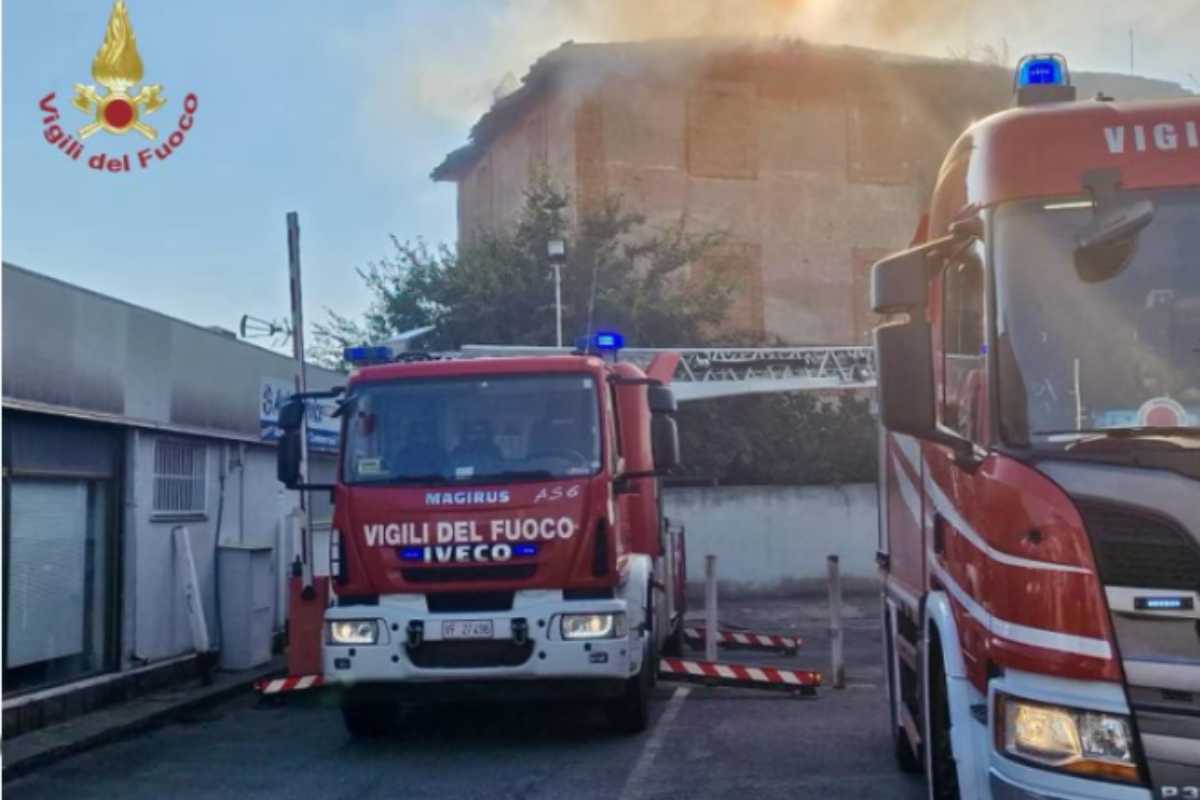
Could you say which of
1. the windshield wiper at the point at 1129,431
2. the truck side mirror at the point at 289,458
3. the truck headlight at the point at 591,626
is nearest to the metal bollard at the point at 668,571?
the truck headlight at the point at 591,626

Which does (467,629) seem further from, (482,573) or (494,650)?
(482,573)

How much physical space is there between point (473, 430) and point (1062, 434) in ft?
19.2

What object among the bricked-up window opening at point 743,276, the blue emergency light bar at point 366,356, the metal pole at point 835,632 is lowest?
the metal pole at point 835,632

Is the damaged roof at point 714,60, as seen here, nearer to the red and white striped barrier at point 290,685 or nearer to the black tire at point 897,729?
the red and white striped barrier at point 290,685

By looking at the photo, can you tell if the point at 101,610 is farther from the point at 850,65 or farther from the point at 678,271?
the point at 850,65

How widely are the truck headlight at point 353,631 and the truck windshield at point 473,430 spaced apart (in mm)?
980

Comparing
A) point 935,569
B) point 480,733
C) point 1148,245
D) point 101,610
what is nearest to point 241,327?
point 101,610

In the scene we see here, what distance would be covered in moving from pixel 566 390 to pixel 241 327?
983 centimetres

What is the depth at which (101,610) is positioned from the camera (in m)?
13.0

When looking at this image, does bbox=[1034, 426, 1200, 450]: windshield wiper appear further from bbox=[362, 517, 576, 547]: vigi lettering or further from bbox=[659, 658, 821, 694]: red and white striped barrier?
bbox=[659, 658, 821, 694]: red and white striped barrier

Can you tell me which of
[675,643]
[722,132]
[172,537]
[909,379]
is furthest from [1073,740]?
[722,132]

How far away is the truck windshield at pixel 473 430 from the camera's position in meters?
10.2

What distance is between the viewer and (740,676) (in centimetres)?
1212

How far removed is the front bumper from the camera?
989 cm
